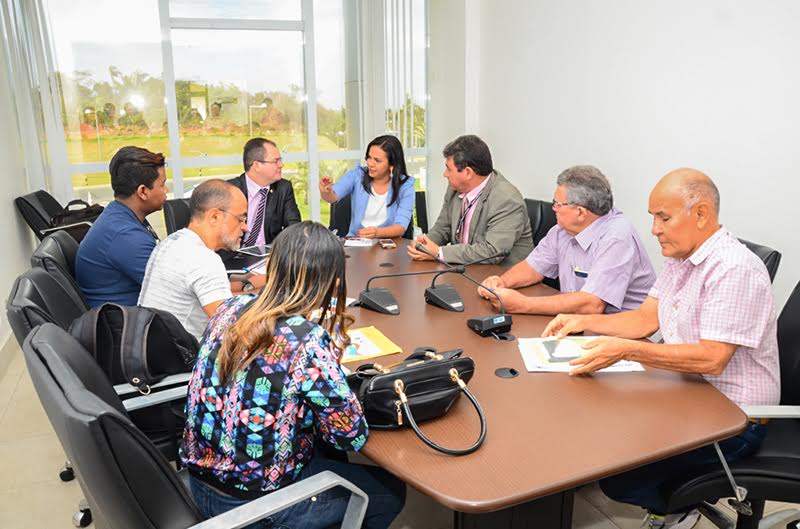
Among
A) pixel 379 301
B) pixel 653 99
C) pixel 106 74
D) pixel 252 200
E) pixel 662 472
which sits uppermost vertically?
pixel 106 74

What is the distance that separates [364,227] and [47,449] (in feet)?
6.91

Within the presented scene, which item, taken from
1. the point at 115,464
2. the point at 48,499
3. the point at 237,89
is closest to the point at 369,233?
the point at 48,499

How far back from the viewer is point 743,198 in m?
2.79

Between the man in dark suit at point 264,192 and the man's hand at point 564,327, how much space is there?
2.09m

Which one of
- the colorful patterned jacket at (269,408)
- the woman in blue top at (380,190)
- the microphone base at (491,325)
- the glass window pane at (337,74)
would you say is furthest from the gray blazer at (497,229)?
the glass window pane at (337,74)

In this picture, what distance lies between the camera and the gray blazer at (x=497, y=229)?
2.95 m

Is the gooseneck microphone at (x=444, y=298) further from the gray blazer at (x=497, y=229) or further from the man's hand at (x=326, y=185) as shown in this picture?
the man's hand at (x=326, y=185)

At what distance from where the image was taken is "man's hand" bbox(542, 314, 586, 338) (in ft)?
6.12

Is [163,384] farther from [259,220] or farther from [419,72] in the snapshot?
[419,72]

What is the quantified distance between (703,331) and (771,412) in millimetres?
249

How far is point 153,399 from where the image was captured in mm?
1624

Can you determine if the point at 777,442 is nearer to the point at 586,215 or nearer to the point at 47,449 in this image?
the point at 586,215

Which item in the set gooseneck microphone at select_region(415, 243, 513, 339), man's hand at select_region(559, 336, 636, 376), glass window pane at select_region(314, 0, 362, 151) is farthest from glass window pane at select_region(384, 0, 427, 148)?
man's hand at select_region(559, 336, 636, 376)

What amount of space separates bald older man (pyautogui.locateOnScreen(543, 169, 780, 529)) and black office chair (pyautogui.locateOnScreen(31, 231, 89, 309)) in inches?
69.5
